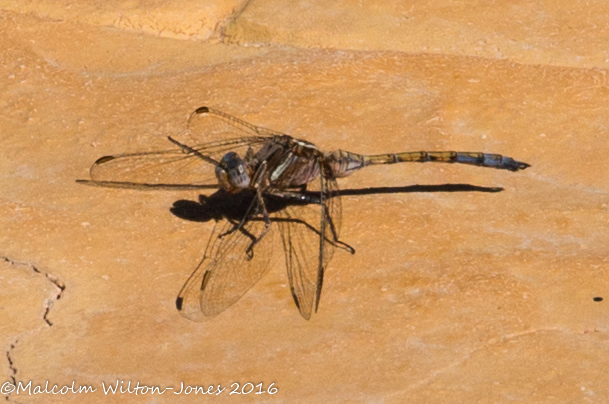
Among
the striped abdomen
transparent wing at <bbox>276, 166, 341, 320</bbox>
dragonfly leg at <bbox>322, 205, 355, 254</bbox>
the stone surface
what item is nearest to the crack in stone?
the stone surface

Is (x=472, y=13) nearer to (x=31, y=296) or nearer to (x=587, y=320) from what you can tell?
(x=587, y=320)

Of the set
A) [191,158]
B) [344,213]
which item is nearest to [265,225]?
[344,213]

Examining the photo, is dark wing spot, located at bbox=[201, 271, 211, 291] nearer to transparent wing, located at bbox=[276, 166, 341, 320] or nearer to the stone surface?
the stone surface

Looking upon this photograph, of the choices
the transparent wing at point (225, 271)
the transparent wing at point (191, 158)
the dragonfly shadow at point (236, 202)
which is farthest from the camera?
the transparent wing at point (191, 158)

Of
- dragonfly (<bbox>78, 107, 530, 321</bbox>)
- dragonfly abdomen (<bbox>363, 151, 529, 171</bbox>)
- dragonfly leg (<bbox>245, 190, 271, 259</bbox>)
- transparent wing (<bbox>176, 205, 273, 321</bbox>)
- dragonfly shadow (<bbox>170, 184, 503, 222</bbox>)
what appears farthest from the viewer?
dragonfly abdomen (<bbox>363, 151, 529, 171</bbox>)

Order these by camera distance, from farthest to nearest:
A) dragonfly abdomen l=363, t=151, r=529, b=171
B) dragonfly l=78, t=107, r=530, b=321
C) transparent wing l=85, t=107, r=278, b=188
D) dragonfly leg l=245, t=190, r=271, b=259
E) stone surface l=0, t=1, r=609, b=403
→ dragonfly abdomen l=363, t=151, r=529, b=171, transparent wing l=85, t=107, r=278, b=188, dragonfly leg l=245, t=190, r=271, b=259, dragonfly l=78, t=107, r=530, b=321, stone surface l=0, t=1, r=609, b=403

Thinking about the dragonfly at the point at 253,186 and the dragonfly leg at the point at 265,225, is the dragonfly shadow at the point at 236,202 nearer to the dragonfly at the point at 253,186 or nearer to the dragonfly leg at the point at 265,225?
the dragonfly at the point at 253,186

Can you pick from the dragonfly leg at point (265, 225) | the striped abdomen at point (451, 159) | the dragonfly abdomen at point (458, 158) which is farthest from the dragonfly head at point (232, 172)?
the dragonfly abdomen at point (458, 158)

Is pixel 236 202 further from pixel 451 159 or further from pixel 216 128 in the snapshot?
pixel 451 159
